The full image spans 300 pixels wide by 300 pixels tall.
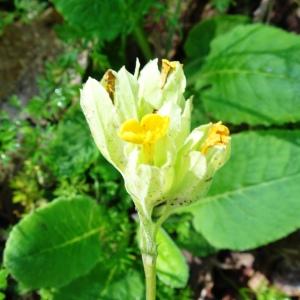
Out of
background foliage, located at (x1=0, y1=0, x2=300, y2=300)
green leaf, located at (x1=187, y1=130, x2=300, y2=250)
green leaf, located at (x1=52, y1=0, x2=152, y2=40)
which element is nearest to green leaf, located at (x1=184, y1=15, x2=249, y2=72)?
background foliage, located at (x1=0, y1=0, x2=300, y2=300)

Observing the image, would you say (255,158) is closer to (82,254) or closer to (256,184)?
(256,184)

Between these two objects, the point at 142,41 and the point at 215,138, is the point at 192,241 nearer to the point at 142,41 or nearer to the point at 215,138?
the point at 142,41

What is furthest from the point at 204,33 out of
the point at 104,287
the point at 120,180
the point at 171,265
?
the point at 104,287

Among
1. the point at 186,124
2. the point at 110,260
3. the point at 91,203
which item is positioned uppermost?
the point at 186,124

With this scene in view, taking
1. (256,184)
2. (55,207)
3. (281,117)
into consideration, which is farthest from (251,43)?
(55,207)

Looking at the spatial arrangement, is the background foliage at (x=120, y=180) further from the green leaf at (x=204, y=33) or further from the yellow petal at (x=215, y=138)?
the yellow petal at (x=215, y=138)

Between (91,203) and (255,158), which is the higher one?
(255,158)

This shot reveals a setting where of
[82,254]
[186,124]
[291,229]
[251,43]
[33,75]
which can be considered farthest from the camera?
[33,75]
